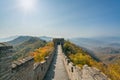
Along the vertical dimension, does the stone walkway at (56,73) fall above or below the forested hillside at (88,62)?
above

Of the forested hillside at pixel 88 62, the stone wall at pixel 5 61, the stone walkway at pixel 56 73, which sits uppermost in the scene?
the stone wall at pixel 5 61

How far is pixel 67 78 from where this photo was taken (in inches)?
610

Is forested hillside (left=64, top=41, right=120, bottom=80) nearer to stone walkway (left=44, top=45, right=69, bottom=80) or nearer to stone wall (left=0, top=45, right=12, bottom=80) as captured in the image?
stone walkway (left=44, top=45, right=69, bottom=80)

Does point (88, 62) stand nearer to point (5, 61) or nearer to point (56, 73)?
point (56, 73)

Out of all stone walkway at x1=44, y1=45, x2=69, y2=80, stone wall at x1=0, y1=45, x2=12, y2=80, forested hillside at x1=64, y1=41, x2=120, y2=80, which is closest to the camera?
stone wall at x1=0, y1=45, x2=12, y2=80

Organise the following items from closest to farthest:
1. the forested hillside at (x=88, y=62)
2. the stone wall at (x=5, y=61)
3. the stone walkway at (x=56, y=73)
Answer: the stone wall at (x=5, y=61)
the stone walkway at (x=56, y=73)
the forested hillside at (x=88, y=62)

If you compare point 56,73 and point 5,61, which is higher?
point 5,61

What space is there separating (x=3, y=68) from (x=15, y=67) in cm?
88

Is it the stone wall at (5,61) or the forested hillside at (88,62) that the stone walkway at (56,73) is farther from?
the stone wall at (5,61)

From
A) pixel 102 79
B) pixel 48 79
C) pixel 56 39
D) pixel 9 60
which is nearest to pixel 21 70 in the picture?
pixel 9 60

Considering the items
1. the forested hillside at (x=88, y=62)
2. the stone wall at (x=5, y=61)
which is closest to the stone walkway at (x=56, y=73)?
the forested hillside at (x=88, y=62)

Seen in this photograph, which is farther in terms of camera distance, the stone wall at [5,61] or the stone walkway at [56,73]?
the stone walkway at [56,73]

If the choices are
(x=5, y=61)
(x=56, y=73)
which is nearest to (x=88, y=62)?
(x=56, y=73)

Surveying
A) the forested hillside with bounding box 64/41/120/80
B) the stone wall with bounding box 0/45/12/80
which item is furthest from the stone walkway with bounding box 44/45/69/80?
the stone wall with bounding box 0/45/12/80
